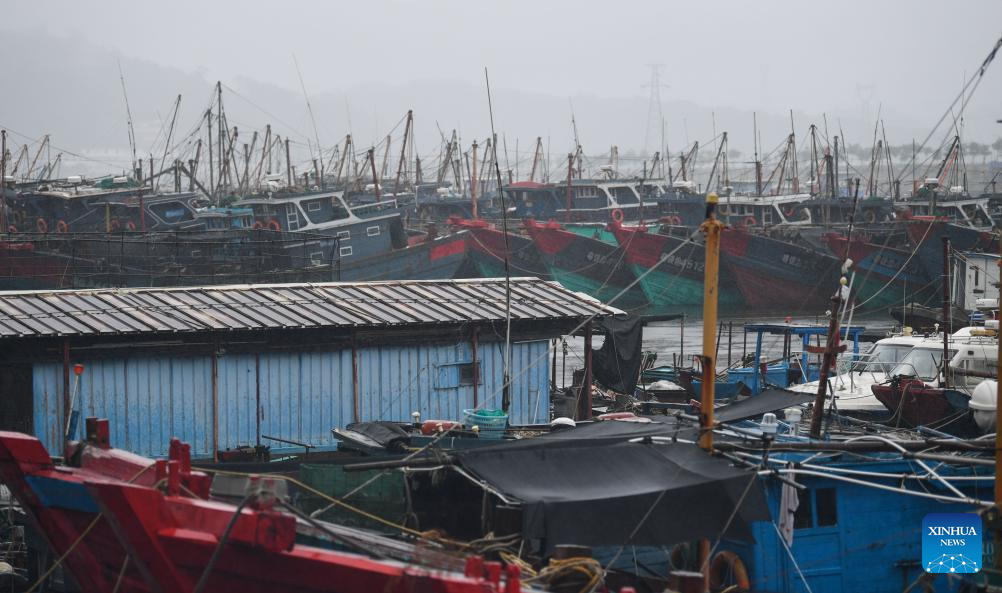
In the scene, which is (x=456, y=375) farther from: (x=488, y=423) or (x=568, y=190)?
(x=568, y=190)

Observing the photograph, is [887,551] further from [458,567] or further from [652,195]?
[652,195]

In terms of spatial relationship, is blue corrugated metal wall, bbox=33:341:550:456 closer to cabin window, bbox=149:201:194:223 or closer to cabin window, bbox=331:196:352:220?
cabin window, bbox=331:196:352:220

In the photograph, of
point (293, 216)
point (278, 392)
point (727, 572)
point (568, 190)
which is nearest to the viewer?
point (727, 572)

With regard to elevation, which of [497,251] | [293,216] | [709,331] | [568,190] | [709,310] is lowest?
[497,251]

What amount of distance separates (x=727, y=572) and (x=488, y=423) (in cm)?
308

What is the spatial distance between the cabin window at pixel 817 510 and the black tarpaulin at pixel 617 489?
72.1 inches

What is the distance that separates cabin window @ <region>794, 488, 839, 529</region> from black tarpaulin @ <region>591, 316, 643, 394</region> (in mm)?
9047

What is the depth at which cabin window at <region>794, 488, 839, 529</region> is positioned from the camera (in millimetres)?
10719

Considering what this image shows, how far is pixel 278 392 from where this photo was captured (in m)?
15.0

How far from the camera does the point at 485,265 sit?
47.2m

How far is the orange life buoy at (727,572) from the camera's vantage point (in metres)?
10.3

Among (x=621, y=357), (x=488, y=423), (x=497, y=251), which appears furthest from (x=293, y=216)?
(x=488, y=423)

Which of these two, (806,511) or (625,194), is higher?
(625,194)

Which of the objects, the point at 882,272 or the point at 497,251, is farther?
the point at 882,272
